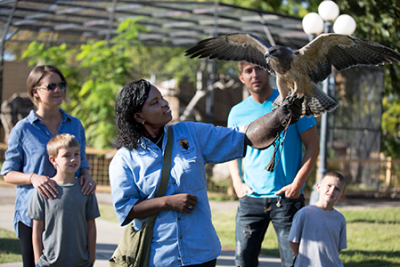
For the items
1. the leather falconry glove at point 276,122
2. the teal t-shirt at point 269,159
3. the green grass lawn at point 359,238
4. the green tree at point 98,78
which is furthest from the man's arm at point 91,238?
the green tree at point 98,78

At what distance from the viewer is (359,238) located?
618 cm

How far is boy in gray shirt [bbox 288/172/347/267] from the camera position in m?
2.96

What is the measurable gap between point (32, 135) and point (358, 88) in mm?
12211

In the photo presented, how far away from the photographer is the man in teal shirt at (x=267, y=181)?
10.3 ft

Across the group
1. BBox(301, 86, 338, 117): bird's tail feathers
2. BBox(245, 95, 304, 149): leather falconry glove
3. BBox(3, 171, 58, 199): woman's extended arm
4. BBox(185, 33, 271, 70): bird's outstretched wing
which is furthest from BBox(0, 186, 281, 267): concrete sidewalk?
BBox(245, 95, 304, 149): leather falconry glove

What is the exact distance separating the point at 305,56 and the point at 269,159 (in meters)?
1.16

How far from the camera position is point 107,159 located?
10.3 meters

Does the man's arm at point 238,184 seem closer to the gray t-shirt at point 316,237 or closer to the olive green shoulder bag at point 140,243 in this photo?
the gray t-shirt at point 316,237

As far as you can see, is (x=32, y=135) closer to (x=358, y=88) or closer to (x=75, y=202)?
(x=75, y=202)

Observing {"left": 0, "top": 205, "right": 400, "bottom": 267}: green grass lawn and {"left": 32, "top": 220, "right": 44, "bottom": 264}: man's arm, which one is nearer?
{"left": 32, "top": 220, "right": 44, "bottom": 264}: man's arm

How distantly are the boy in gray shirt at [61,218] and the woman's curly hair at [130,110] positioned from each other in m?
0.80

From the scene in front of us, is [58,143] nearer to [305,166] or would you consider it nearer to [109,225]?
[305,166]

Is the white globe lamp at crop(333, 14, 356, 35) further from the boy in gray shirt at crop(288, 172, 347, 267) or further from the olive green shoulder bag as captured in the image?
the olive green shoulder bag

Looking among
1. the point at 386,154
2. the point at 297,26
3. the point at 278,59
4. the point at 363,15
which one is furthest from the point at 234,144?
the point at 386,154
